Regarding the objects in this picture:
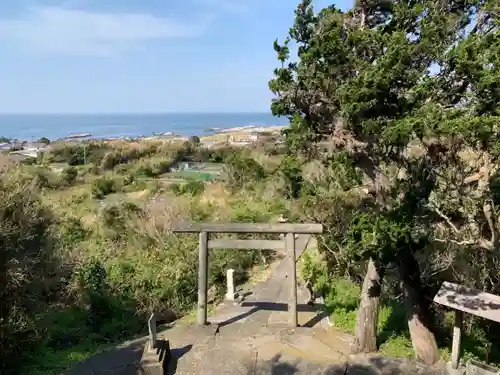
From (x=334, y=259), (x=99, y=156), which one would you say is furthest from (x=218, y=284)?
(x=99, y=156)

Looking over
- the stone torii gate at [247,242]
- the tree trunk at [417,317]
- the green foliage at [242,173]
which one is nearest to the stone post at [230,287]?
the stone torii gate at [247,242]

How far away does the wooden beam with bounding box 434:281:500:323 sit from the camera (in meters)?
4.96

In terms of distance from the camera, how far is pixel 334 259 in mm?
9555

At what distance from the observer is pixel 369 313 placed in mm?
6211

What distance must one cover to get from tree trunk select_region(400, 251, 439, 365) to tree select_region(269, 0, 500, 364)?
14 mm

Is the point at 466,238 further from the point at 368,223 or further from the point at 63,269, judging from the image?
the point at 63,269

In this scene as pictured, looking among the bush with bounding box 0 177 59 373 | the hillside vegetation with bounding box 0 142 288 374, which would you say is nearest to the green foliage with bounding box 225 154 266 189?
the hillside vegetation with bounding box 0 142 288 374

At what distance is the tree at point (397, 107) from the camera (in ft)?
13.2

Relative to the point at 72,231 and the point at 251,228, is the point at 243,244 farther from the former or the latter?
the point at 72,231

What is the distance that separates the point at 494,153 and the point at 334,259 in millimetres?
5693

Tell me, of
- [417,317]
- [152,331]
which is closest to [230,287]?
[152,331]

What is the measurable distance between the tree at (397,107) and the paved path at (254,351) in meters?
0.50

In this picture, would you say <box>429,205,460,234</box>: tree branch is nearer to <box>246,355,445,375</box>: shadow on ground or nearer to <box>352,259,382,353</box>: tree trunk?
<box>352,259,382,353</box>: tree trunk

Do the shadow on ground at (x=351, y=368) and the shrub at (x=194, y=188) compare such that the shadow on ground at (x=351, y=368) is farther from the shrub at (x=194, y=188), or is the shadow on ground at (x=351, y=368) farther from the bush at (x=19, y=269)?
the shrub at (x=194, y=188)
